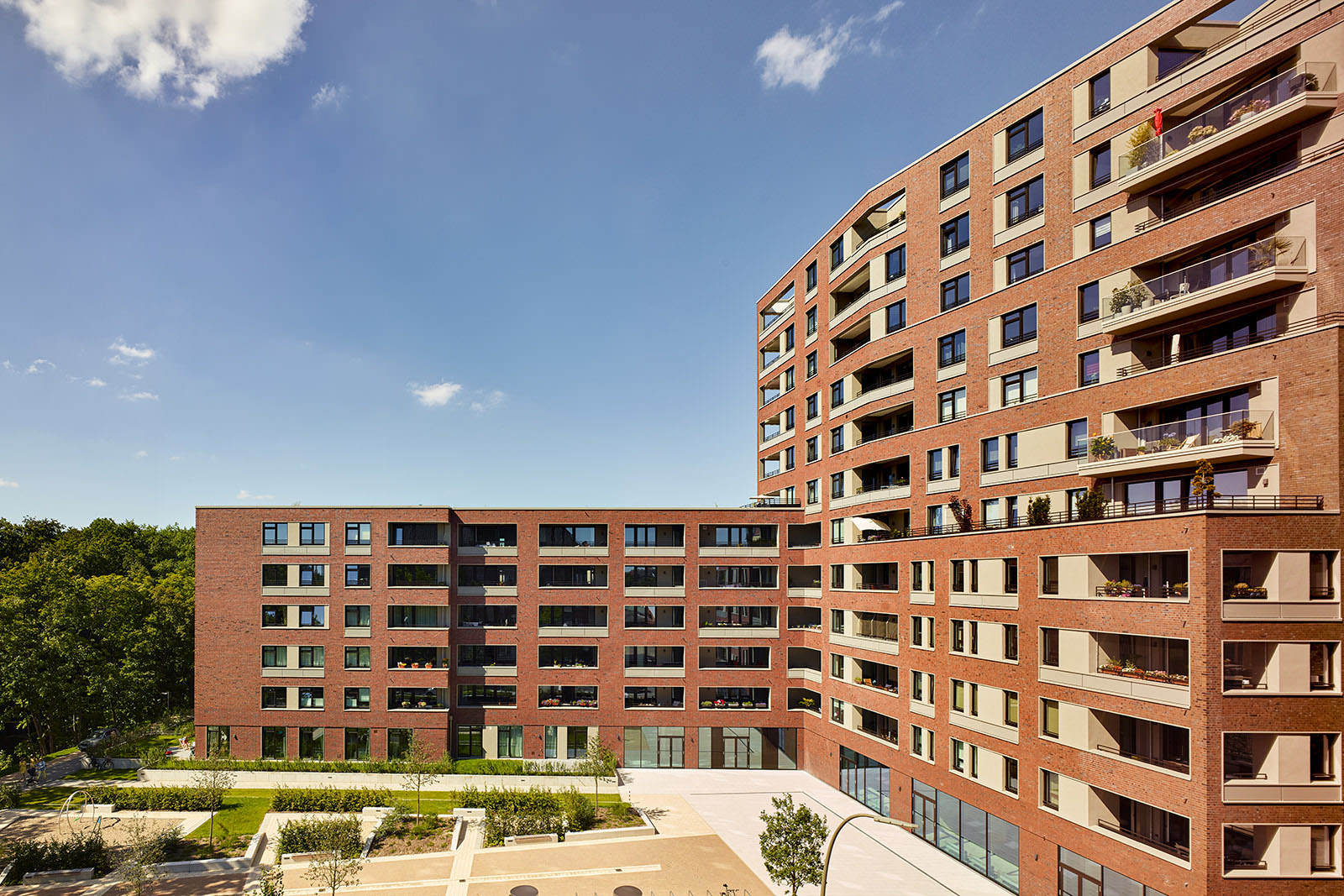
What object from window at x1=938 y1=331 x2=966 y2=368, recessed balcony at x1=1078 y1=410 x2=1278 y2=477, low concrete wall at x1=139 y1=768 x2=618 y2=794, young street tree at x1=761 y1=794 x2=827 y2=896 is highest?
window at x1=938 y1=331 x2=966 y2=368

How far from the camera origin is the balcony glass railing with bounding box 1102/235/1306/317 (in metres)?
24.0

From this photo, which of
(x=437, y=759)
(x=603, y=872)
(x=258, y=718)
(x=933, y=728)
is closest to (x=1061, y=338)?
(x=933, y=728)

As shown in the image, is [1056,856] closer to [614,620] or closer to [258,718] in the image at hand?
[614,620]

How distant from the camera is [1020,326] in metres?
34.4

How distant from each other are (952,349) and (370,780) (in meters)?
46.3

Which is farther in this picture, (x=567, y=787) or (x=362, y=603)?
(x=362, y=603)

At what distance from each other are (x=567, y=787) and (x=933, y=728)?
23395 millimetres

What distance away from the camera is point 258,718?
161ft

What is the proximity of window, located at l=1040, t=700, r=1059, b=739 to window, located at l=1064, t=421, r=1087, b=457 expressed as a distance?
11087mm

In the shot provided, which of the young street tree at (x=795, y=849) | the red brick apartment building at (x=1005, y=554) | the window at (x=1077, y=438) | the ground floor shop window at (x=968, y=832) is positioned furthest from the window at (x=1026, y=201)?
the young street tree at (x=795, y=849)

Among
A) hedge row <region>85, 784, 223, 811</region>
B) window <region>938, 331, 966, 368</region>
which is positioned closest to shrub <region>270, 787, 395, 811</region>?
hedge row <region>85, 784, 223, 811</region>

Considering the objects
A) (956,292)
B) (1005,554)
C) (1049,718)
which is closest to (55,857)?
(1049,718)

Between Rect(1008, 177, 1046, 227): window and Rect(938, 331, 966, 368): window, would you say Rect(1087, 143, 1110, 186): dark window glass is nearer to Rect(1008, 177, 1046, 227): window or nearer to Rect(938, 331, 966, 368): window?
Rect(1008, 177, 1046, 227): window

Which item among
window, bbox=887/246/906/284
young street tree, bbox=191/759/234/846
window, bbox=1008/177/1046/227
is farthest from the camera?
window, bbox=887/246/906/284
